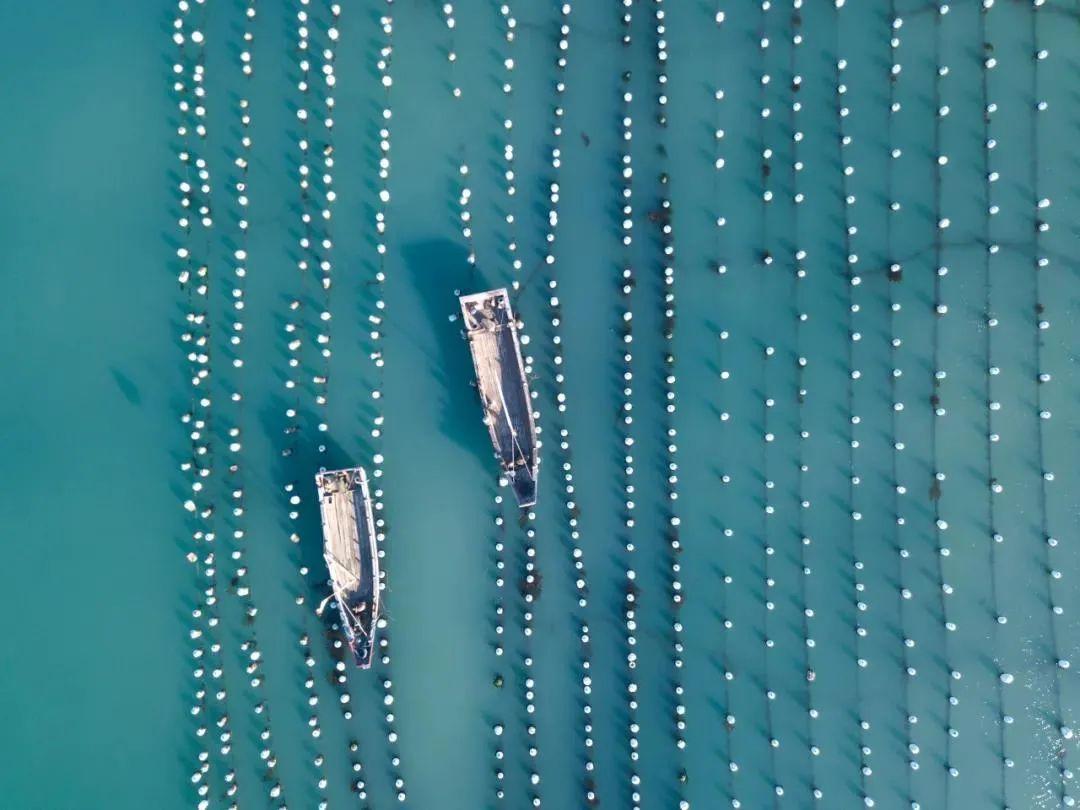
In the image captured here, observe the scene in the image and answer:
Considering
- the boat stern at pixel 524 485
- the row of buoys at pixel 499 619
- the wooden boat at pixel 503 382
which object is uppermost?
the wooden boat at pixel 503 382

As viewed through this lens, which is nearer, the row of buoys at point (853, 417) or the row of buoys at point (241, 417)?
the row of buoys at point (853, 417)

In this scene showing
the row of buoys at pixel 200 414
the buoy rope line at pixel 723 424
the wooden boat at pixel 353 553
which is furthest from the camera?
the row of buoys at pixel 200 414

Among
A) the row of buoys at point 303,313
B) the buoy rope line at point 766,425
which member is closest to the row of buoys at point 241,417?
the row of buoys at point 303,313

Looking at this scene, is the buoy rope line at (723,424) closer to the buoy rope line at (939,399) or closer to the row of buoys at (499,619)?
the buoy rope line at (939,399)

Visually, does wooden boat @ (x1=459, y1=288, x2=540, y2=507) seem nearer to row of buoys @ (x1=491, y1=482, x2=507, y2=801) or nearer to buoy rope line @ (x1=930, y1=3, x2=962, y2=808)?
row of buoys @ (x1=491, y1=482, x2=507, y2=801)

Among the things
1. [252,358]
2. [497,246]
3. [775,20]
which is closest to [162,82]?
[252,358]

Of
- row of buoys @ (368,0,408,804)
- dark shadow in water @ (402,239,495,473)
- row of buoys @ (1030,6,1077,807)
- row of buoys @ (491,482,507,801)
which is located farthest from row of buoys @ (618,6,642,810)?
row of buoys @ (1030,6,1077,807)
